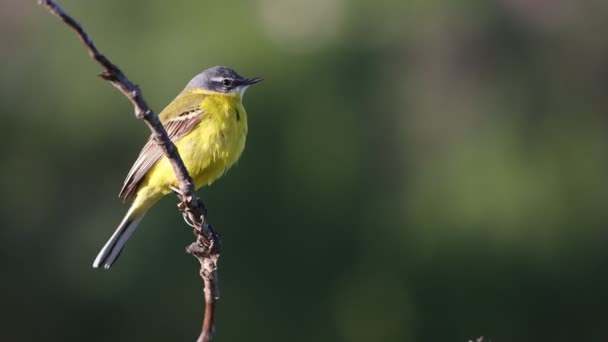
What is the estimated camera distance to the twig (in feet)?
7.59

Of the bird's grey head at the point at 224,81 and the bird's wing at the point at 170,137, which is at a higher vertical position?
the bird's grey head at the point at 224,81

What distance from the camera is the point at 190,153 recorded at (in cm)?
468

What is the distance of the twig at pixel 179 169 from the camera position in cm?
231

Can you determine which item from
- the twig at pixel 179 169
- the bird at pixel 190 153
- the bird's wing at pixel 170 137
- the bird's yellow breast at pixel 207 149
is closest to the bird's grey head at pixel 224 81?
the bird at pixel 190 153

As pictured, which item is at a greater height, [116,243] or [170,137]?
[170,137]

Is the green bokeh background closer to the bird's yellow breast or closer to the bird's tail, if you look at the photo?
the bird's tail

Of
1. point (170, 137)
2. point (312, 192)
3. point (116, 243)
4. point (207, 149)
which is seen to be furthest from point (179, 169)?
point (312, 192)

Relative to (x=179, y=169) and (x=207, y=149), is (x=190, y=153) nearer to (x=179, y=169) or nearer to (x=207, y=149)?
(x=207, y=149)

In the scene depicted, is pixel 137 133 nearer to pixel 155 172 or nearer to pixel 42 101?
pixel 42 101

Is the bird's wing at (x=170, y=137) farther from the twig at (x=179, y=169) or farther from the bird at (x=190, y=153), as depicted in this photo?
the twig at (x=179, y=169)

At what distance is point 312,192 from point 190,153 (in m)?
4.20

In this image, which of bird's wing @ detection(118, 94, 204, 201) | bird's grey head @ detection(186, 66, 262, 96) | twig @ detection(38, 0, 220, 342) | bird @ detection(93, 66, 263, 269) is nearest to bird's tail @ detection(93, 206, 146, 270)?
bird @ detection(93, 66, 263, 269)

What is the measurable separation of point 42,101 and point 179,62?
5.44ft

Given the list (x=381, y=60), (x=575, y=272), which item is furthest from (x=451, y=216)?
(x=381, y=60)
